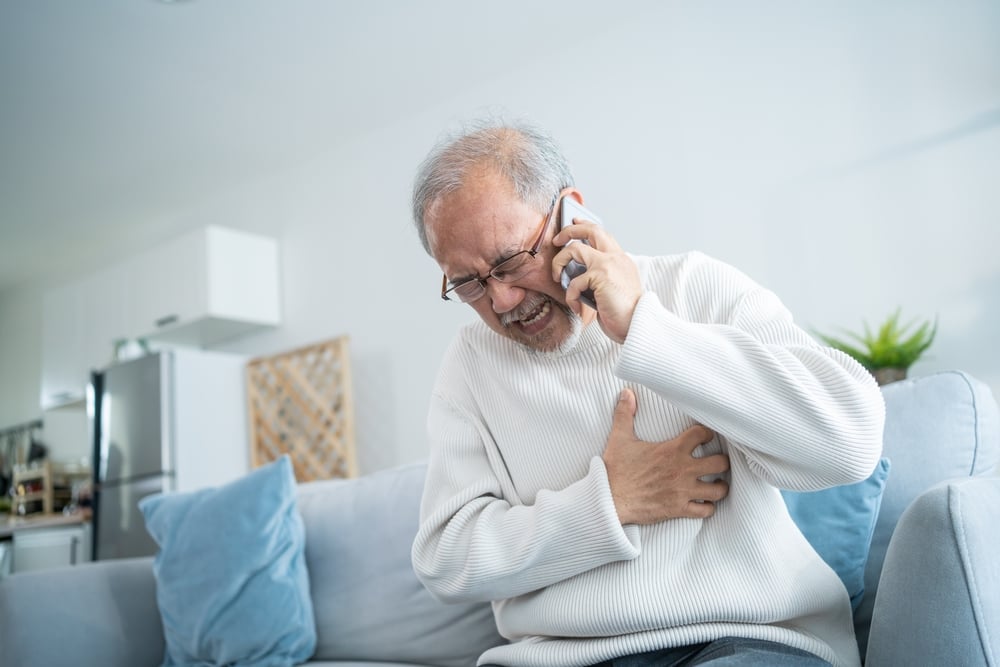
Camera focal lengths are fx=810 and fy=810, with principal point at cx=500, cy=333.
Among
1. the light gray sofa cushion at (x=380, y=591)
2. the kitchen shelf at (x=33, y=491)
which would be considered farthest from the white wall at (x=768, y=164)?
the kitchen shelf at (x=33, y=491)

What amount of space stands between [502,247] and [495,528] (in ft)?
1.26

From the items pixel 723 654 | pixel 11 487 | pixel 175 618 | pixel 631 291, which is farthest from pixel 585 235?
pixel 11 487

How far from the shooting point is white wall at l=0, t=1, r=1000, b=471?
269 cm

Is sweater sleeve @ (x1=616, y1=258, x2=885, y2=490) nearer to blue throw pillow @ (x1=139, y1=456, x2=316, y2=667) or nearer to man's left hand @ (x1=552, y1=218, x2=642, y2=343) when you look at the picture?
man's left hand @ (x1=552, y1=218, x2=642, y2=343)

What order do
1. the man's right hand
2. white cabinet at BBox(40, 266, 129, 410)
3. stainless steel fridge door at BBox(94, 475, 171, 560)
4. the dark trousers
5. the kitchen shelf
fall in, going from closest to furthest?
the dark trousers < the man's right hand < stainless steel fridge door at BBox(94, 475, 171, 560) < white cabinet at BBox(40, 266, 129, 410) < the kitchen shelf

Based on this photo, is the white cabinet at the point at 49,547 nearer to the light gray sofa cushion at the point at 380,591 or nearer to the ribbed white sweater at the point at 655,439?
the light gray sofa cushion at the point at 380,591

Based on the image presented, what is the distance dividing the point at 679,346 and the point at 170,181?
4500mm

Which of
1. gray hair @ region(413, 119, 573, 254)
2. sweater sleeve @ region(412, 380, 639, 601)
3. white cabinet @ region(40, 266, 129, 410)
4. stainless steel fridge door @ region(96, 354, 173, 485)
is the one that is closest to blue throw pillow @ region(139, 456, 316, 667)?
sweater sleeve @ region(412, 380, 639, 601)

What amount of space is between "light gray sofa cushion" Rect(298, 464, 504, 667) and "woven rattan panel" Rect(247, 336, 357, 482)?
2304mm

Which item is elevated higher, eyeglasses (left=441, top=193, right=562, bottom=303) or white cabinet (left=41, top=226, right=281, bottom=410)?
white cabinet (left=41, top=226, right=281, bottom=410)

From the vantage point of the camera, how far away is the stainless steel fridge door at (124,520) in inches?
153

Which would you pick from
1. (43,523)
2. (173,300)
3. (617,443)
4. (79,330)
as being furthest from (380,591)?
(79,330)

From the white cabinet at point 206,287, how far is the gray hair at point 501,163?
11.5 feet

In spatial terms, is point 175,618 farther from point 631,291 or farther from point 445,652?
point 631,291
